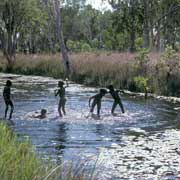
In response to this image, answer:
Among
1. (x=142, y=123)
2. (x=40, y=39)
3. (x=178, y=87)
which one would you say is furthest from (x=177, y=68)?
(x=40, y=39)

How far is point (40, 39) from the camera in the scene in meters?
78.8

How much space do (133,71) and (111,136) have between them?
14.0 metres

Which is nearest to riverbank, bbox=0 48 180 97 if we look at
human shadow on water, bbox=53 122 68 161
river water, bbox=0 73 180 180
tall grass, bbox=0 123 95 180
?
river water, bbox=0 73 180 180

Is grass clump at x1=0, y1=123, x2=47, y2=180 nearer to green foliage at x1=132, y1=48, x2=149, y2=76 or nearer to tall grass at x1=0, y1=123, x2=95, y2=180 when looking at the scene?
tall grass at x1=0, y1=123, x2=95, y2=180

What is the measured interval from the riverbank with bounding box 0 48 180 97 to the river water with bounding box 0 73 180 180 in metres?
3.31

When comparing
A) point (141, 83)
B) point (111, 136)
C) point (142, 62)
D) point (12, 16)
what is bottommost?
point (111, 136)

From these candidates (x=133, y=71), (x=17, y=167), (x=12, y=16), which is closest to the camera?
(x=17, y=167)

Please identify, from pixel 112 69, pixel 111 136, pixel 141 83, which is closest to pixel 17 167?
pixel 111 136

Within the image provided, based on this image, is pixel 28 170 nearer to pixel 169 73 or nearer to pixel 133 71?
pixel 169 73

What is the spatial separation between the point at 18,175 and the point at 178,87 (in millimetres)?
19885

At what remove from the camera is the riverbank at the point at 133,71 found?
25.0m

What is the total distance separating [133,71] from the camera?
27.1 metres

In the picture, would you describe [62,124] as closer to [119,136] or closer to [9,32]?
[119,136]

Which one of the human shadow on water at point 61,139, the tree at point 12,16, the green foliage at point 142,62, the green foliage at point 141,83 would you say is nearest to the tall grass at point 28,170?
the human shadow on water at point 61,139
